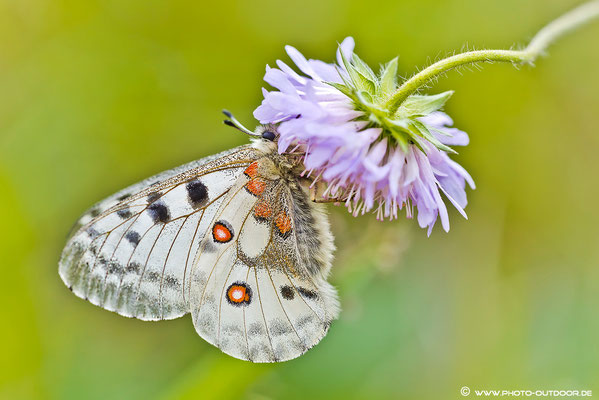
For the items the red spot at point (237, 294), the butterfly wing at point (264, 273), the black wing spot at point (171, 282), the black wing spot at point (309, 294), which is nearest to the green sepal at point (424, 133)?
the butterfly wing at point (264, 273)

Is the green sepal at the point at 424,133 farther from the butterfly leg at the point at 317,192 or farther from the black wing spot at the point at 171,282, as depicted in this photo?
the black wing spot at the point at 171,282

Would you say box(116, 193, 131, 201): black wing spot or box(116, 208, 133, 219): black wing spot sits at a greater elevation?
box(116, 193, 131, 201): black wing spot

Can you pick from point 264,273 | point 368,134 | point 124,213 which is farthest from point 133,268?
point 368,134

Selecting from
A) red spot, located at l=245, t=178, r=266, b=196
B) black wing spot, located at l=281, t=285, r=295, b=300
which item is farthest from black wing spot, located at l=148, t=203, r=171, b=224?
black wing spot, located at l=281, t=285, r=295, b=300

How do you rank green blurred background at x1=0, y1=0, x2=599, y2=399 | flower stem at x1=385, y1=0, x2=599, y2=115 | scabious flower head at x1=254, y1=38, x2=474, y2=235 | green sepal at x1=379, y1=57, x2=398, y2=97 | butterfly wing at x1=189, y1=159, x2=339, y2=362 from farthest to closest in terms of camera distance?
green blurred background at x1=0, y1=0, x2=599, y2=399
butterfly wing at x1=189, y1=159, x2=339, y2=362
green sepal at x1=379, y1=57, x2=398, y2=97
scabious flower head at x1=254, y1=38, x2=474, y2=235
flower stem at x1=385, y1=0, x2=599, y2=115

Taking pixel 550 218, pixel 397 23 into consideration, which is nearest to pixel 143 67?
pixel 397 23

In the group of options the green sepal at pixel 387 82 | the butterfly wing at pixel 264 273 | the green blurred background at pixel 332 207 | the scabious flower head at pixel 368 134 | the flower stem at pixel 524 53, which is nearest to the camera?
the flower stem at pixel 524 53

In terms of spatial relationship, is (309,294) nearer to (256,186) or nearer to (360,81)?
(256,186)

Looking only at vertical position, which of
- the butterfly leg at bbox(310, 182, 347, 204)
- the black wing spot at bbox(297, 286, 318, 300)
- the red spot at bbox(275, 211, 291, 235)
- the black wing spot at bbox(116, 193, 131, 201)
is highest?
the black wing spot at bbox(116, 193, 131, 201)

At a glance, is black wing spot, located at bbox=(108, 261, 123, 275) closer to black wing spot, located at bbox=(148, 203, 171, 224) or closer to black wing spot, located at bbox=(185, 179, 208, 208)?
black wing spot, located at bbox=(148, 203, 171, 224)
